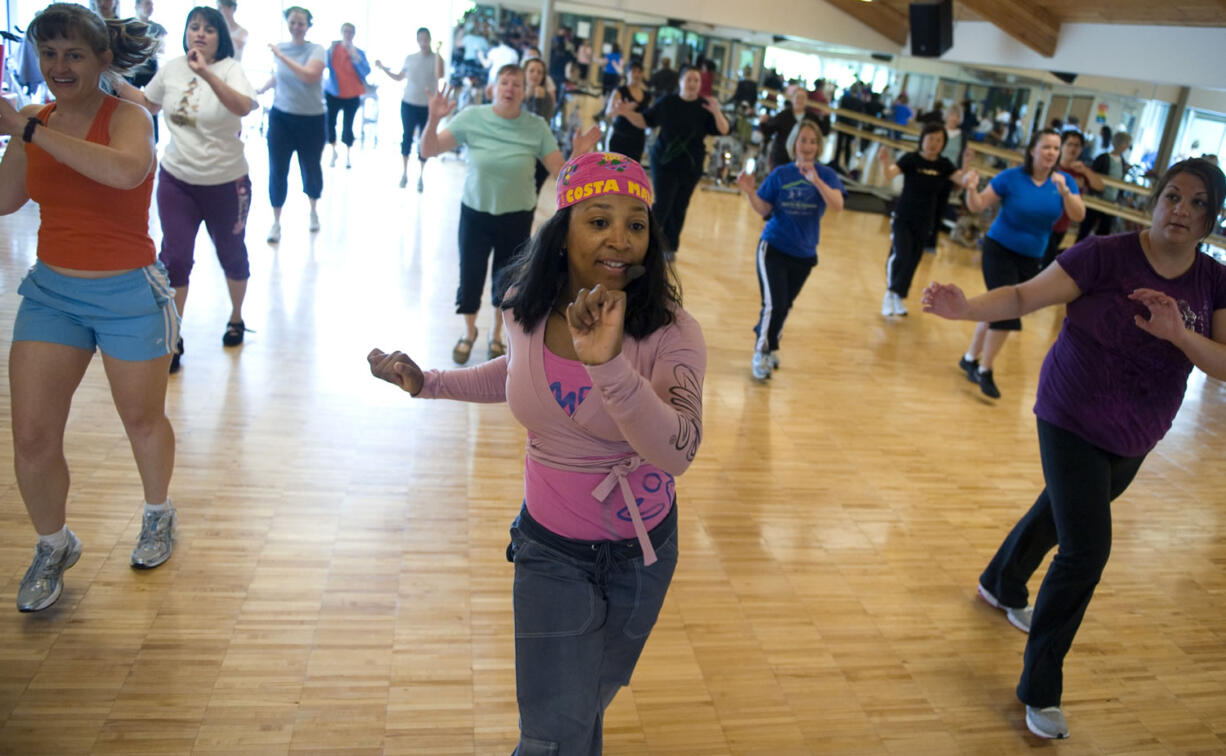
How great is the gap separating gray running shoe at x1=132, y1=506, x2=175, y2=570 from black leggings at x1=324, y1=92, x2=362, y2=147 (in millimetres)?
6964

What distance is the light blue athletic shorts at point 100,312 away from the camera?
2604 millimetres

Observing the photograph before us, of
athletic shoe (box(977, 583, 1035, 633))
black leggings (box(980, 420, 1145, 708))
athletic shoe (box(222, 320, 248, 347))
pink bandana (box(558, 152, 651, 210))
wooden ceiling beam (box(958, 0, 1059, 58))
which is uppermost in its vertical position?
wooden ceiling beam (box(958, 0, 1059, 58))

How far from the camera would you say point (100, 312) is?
2650 millimetres

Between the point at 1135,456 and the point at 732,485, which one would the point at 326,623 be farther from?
the point at 1135,456

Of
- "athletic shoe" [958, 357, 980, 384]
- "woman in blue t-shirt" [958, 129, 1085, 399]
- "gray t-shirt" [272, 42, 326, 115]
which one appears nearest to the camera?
"woman in blue t-shirt" [958, 129, 1085, 399]

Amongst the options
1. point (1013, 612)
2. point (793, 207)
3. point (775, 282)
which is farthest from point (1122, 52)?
point (1013, 612)

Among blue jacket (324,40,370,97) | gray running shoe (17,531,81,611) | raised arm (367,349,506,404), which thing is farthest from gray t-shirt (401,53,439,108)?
raised arm (367,349,506,404)

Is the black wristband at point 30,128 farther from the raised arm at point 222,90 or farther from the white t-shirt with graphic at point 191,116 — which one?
the white t-shirt with graphic at point 191,116

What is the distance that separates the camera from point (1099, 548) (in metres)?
2.74

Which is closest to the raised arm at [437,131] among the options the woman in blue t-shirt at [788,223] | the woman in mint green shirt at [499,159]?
the woman in mint green shirt at [499,159]

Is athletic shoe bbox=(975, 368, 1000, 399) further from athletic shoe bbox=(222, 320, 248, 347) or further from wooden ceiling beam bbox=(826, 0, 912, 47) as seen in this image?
wooden ceiling beam bbox=(826, 0, 912, 47)

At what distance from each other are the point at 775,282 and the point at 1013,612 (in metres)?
2.62

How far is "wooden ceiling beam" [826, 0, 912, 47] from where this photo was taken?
12789mm

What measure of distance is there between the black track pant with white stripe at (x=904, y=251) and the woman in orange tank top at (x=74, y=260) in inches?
229
